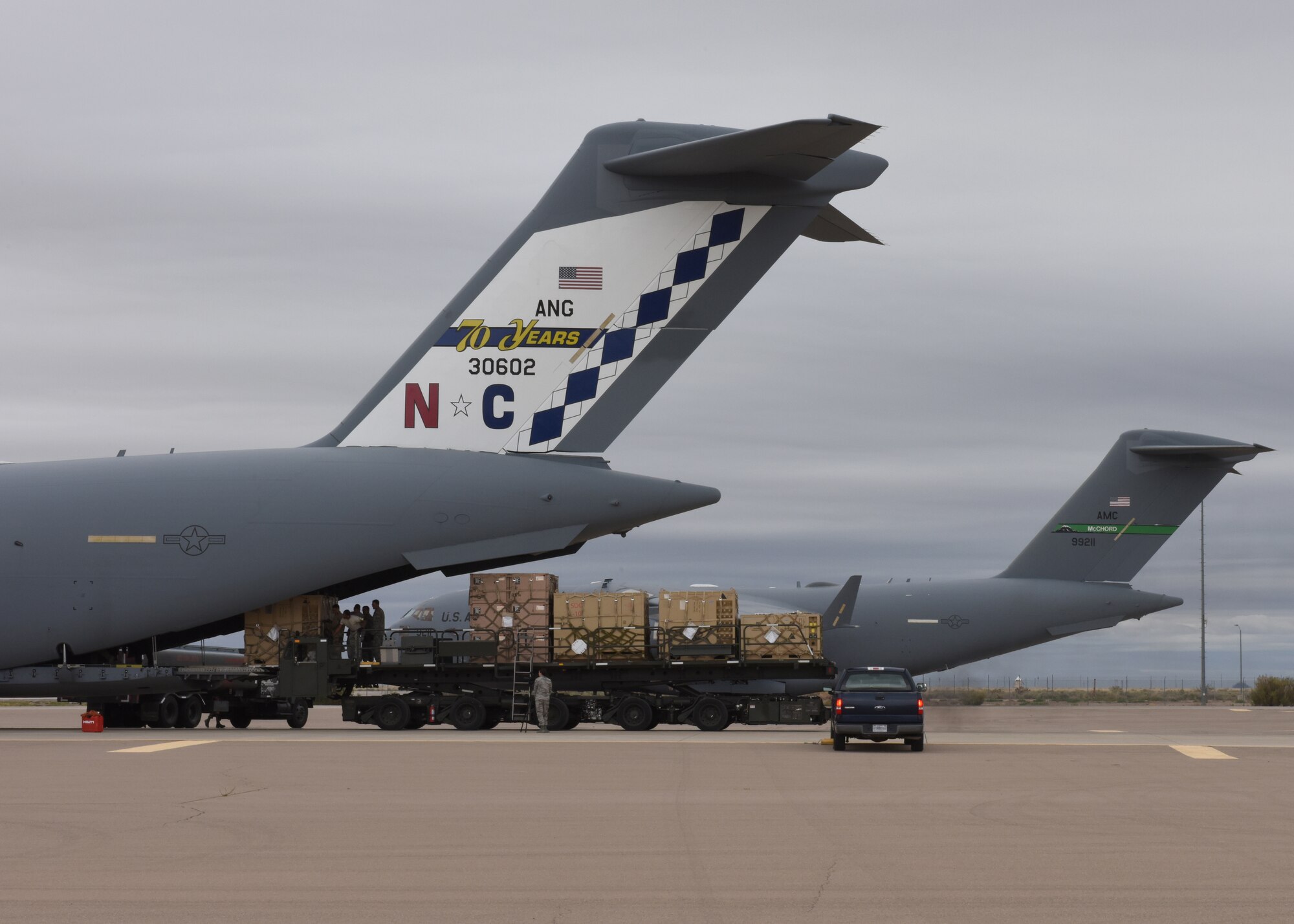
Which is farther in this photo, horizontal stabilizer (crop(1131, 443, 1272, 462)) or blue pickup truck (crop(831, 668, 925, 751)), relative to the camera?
horizontal stabilizer (crop(1131, 443, 1272, 462))

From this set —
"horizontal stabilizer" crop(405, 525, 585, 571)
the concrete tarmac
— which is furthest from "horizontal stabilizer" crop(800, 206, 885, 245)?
the concrete tarmac

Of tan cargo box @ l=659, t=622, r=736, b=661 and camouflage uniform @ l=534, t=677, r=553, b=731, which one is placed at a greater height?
tan cargo box @ l=659, t=622, r=736, b=661

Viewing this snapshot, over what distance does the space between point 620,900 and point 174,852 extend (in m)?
3.52

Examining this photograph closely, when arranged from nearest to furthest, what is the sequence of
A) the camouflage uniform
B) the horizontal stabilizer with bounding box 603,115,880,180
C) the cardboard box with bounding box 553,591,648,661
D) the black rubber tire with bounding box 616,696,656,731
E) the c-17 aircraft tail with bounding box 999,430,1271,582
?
the horizontal stabilizer with bounding box 603,115,880,180 → the camouflage uniform → the cardboard box with bounding box 553,591,648,661 → the black rubber tire with bounding box 616,696,656,731 → the c-17 aircraft tail with bounding box 999,430,1271,582

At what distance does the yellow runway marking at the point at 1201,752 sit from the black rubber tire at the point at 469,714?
12290mm

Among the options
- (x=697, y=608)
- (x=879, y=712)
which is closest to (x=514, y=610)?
(x=697, y=608)

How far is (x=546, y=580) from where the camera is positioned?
2720 centimetres

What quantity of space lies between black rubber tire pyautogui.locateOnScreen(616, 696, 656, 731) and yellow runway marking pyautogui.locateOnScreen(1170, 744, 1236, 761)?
9475mm

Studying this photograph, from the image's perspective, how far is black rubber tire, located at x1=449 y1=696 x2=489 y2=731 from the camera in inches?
1057

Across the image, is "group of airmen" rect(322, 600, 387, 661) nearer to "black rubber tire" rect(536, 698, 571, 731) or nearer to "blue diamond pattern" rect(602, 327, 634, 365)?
"black rubber tire" rect(536, 698, 571, 731)

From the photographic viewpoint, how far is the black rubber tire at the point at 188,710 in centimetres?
2761

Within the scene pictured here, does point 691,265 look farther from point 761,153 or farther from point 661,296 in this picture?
point 761,153

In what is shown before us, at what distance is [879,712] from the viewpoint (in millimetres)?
21125

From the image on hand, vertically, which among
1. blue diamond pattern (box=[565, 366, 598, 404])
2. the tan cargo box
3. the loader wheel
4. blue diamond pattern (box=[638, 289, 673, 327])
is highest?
blue diamond pattern (box=[638, 289, 673, 327])
